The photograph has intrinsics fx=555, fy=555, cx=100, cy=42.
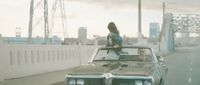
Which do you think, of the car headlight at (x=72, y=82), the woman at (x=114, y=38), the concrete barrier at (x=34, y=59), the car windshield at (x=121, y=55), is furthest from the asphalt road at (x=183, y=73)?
the car headlight at (x=72, y=82)

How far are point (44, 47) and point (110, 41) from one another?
12266 millimetres

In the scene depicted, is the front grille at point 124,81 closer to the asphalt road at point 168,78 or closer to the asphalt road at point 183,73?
the asphalt road at point 168,78

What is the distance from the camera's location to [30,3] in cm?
2467

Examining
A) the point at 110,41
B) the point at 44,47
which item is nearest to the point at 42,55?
the point at 44,47

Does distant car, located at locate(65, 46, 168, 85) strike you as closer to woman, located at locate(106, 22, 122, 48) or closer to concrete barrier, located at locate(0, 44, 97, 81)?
woman, located at locate(106, 22, 122, 48)

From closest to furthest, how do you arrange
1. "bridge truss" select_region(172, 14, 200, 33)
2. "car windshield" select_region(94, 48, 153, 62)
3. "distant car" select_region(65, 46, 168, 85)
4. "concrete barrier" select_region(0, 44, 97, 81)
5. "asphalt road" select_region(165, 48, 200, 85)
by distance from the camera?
"distant car" select_region(65, 46, 168, 85) → "car windshield" select_region(94, 48, 153, 62) → "concrete barrier" select_region(0, 44, 97, 81) → "asphalt road" select_region(165, 48, 200, 85) → "bridge truss" select_region(172, 14, 200, 33)

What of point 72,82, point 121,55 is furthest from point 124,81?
point 121,55

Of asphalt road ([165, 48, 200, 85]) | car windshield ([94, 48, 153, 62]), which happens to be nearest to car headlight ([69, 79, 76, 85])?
car windshield ([94, 48, 153, 62])

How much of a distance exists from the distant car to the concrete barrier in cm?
751

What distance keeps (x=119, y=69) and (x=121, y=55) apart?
4.59 ft

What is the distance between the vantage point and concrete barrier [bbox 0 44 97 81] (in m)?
19.3

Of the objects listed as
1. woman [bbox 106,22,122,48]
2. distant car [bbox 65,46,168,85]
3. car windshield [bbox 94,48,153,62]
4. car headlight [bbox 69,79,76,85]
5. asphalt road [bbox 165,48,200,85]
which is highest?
woman [bbox 106,22,122,48]

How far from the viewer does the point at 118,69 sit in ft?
34.7

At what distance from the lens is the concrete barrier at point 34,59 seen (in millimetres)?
19281
